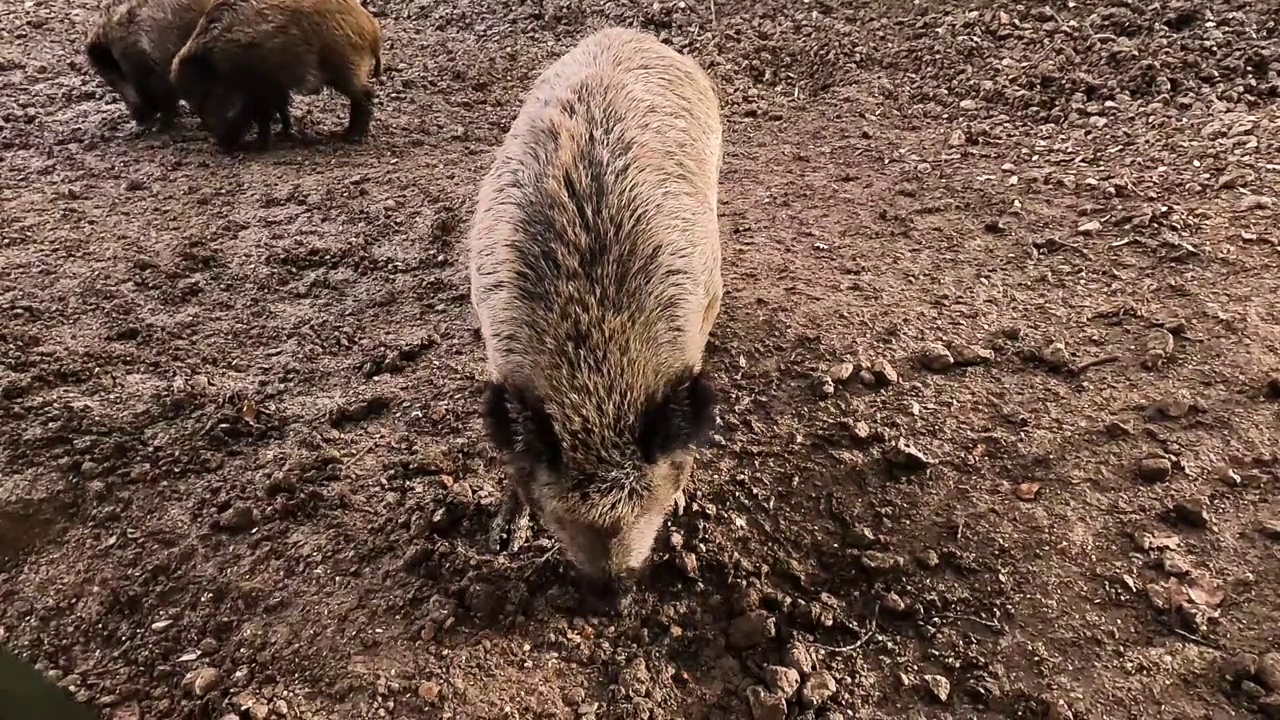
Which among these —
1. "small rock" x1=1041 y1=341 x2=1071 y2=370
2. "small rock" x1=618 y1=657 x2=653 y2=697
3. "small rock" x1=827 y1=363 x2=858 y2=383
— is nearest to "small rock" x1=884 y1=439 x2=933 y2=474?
"small rock" x1=827 y1=363 x2=858 y2=383

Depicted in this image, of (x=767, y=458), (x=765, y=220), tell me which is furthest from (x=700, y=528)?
(x=765, y=220)

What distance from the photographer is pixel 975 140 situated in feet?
15.9

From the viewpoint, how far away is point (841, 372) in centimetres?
337

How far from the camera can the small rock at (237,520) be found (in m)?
3.01

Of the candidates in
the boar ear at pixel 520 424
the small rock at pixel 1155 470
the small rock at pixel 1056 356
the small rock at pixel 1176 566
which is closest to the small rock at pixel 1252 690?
the small rock at pixel 1176 566

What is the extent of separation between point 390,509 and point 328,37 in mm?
3870

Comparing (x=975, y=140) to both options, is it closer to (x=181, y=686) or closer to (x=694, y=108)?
(x=694, y=108)

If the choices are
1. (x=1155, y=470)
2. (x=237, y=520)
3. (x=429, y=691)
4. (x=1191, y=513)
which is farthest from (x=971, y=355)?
(x=237, y=520)

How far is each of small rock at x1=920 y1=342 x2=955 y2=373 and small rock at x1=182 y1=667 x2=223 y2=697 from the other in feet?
9.56

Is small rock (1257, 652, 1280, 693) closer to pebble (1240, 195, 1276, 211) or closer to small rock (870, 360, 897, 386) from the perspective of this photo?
small rock (870, 360, 897, 386)

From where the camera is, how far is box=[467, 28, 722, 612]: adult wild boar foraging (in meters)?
2.32

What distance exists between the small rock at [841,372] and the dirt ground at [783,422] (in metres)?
0.02

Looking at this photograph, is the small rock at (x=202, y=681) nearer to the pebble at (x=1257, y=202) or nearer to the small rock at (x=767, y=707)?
the small rock at (x=767, y=707)

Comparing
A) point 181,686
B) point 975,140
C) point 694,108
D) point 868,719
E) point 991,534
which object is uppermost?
point 694,108
